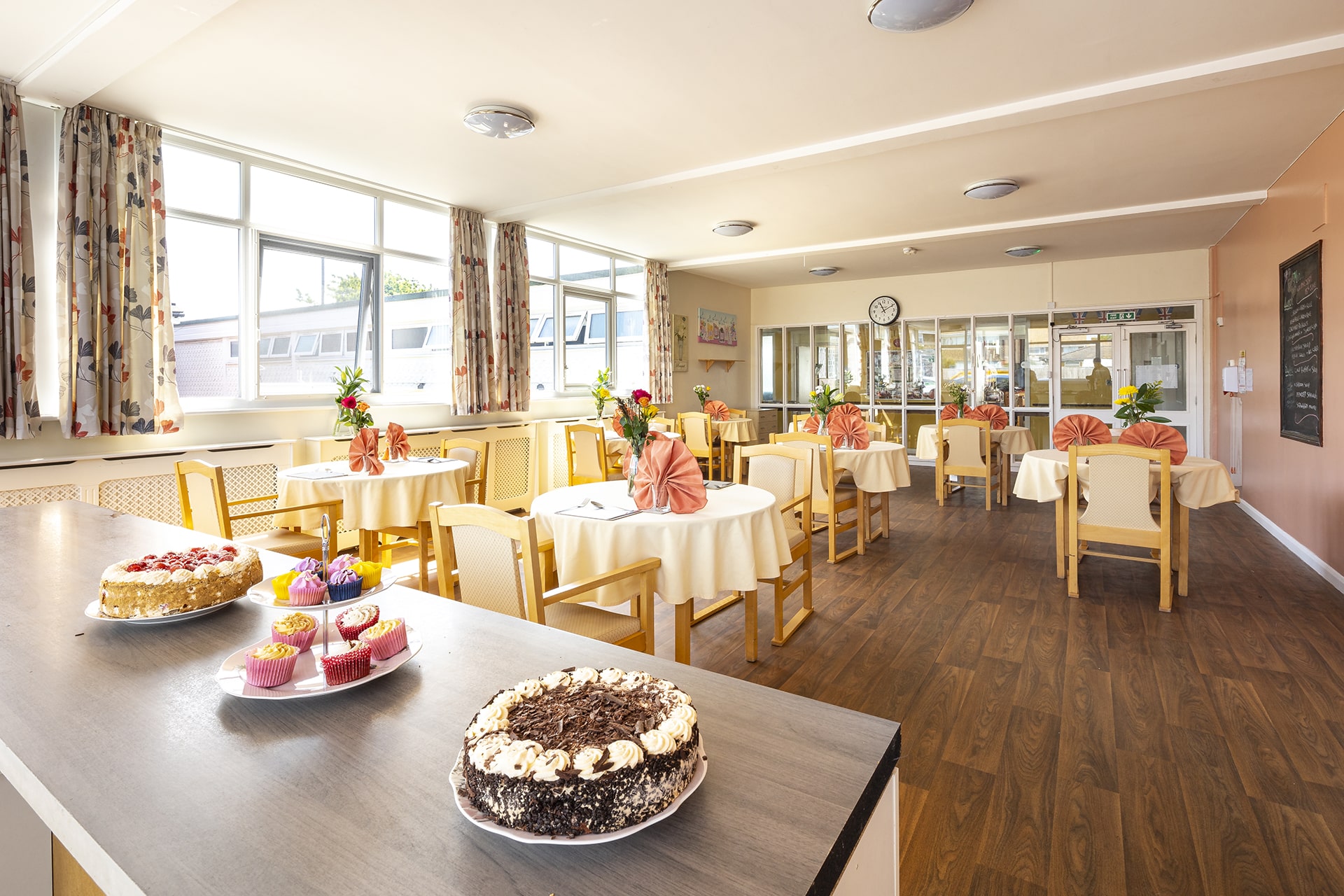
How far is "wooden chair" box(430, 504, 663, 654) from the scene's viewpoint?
1.81 meters

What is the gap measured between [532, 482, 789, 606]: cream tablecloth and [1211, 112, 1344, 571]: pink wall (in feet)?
12.7

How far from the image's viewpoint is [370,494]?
3672 mm

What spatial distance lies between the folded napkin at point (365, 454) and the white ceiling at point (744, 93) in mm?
1933

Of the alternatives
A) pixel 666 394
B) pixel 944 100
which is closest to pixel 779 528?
pixel 944 100

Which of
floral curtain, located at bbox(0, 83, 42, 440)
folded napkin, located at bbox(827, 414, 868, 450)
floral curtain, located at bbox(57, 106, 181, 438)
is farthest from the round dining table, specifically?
floral curtain, located at bbox(0, 83, 42, 440)

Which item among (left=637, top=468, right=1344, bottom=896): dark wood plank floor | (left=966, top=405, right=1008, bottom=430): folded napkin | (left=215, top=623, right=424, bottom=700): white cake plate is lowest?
(left=637, top=468, right=1344, bottom=896): dark wood plank floor

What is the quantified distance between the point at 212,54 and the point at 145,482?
2.42 m

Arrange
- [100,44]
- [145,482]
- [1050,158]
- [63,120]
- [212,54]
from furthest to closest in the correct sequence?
1. [1050,158]
2. [145,482]
3. [63,120]
4. [212,54]
5. [100,44]

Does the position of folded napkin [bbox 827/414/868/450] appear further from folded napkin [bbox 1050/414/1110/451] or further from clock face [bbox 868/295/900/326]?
clock face [bbox 868/295/900/326]

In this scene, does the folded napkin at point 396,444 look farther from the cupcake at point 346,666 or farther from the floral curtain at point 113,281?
the cupcake at point 346,666

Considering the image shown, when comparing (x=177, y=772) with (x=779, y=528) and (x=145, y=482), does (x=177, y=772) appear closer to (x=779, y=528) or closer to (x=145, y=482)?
(x=779, y=528)

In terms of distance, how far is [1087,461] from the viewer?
3.87m

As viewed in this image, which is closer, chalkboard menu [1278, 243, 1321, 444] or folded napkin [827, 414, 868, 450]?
chalkboard menu [1278, 243, 1321, 444]

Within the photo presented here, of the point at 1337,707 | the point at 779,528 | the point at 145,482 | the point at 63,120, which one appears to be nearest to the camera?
the point at 1337,707
